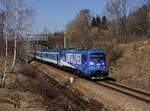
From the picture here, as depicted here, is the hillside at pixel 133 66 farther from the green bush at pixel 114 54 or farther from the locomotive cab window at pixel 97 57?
the locomotive cab window at pixel 97 57

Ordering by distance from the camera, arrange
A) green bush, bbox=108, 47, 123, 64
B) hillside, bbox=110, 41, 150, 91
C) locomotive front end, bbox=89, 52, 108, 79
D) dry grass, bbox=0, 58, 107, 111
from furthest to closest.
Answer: green bush, bbox=108, 47, 123, 64
locomotive front end, bbox=89, 52, 108, 79
hillside, bbox=110, 41, 150, 91
dry grass, bbox=0, 58, 107, 111

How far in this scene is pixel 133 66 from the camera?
1533 inches

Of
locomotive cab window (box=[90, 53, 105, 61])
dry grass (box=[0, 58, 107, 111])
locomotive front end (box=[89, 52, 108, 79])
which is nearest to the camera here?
dry grass (box=[0, 58, 107, 111])

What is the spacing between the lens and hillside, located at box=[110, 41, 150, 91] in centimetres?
3334

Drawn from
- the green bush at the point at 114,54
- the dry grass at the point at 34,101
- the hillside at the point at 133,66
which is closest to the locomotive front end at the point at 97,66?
the hillside at the point at 133,66

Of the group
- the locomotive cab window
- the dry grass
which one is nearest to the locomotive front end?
the locomotive cab window

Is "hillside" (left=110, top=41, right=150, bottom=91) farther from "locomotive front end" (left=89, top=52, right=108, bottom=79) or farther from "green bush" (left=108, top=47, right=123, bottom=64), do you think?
"locomotive front end" (left=89, top=52, right=108, bottom=79)

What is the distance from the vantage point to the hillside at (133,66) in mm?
33344

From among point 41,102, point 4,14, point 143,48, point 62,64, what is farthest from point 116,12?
point 41,102

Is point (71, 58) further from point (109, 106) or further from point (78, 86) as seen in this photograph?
point (109, 106)

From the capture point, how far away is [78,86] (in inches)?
1247

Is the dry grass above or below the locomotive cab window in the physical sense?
below

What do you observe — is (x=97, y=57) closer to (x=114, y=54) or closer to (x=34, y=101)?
(x=114, y=54)

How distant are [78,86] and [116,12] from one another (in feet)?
156
